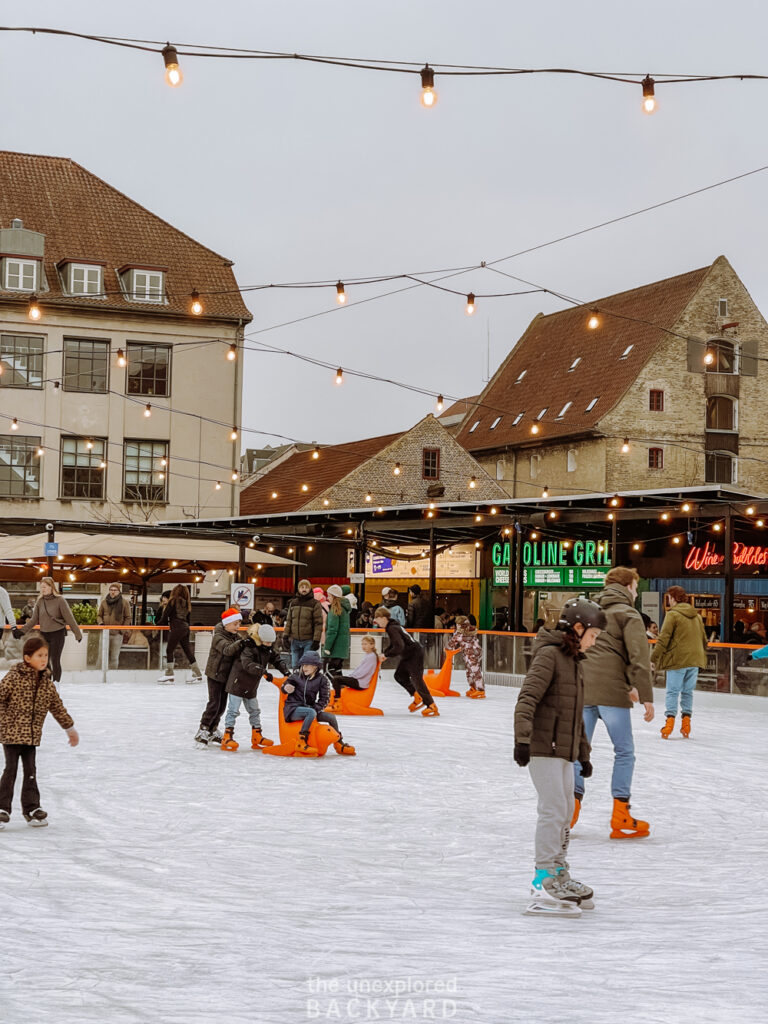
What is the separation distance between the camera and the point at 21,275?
42.8 metres

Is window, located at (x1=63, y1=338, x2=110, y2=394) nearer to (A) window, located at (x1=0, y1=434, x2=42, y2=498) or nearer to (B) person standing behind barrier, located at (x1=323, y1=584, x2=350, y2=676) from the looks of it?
(A) window, located at (x1=0, y1=434, x2=42, y2=498)

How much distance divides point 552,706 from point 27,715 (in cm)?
385

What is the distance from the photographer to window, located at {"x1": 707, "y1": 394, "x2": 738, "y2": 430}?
49344 mm

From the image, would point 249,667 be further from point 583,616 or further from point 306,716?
point 583,616

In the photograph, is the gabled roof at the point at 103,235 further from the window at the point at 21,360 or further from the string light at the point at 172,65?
the string light at the point at 172,65

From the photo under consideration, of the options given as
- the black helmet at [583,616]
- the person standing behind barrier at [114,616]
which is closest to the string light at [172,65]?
the black helmet at [583,616]

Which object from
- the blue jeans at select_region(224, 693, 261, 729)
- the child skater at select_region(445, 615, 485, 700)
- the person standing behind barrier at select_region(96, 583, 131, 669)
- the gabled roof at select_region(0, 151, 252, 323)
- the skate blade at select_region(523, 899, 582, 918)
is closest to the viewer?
the skate blade at select_region(523, 899, 582, 918)

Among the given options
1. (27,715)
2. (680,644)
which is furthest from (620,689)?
(680,644)

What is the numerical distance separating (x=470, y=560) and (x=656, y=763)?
30.7 metres

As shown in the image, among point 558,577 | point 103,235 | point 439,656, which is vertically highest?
point 103,235

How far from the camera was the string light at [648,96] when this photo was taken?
34.2 feet

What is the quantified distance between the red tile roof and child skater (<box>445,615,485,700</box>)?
2508cm

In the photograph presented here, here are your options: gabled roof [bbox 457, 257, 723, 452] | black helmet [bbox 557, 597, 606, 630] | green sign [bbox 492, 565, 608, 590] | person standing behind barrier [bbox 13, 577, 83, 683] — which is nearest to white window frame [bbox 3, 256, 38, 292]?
green sign [bbox 492, 565, 608, 590]

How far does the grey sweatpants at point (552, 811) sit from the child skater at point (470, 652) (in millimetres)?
15350
